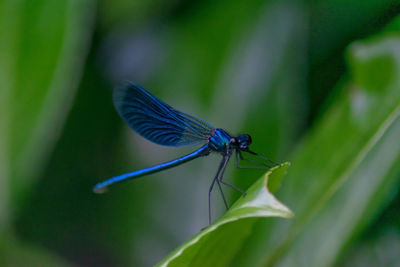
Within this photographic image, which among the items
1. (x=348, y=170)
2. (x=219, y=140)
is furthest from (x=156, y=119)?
(x=348, y=170)

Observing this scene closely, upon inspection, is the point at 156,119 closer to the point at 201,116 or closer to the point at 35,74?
the point at 201,116

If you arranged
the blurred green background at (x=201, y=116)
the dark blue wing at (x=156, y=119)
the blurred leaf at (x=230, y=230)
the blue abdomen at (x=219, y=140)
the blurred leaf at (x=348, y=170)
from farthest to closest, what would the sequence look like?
the dark blue wing at (x=156, y=119) < the blue abdomen at (x=219, y=140) < the blurred green background at (x=201, y=116) < the blurred leaf at (x=348, y=170) < the blurred leaf at (x=230, y=230)

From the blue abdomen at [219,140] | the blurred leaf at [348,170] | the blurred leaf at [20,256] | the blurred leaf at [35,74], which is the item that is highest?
the blurred leaf at [348,170]

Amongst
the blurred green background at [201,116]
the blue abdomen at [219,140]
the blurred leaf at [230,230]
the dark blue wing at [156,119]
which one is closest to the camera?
the blurred leaf at [230,230]

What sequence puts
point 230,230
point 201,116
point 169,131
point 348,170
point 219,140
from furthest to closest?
point 201,116 → point 169,131 → point 219,140 → point 348,170 → point 230,230

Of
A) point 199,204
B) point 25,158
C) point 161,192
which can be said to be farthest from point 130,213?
point 25,158

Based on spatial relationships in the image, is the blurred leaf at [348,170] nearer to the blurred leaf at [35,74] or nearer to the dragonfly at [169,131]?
the dragonfly at [169,131]

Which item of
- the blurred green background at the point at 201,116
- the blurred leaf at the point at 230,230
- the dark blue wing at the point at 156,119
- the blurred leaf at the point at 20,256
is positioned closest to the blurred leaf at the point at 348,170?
the blurred green background at the point at 201,116
